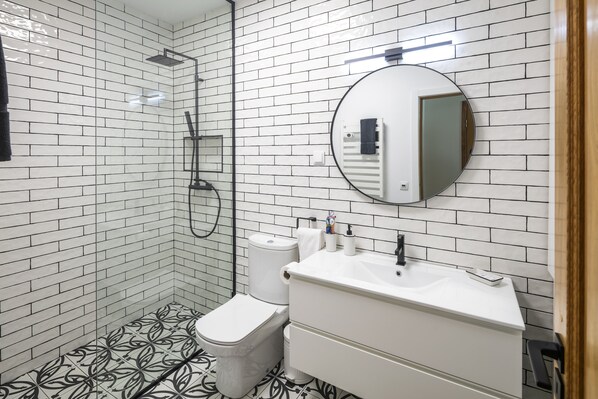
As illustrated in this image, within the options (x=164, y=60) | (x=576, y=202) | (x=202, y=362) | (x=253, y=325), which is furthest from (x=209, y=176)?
(x=576, y=202)

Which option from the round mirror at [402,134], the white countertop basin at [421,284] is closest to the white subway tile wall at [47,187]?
the round mirror at [402,134]

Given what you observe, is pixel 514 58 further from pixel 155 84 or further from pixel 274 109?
pixel 155 84

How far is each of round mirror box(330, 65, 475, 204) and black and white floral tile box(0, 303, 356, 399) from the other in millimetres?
1427

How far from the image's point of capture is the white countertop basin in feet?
4.05

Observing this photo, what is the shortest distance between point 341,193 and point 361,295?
80cm

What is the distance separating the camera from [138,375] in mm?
2012

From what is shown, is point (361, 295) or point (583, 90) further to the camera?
point (361, 295)

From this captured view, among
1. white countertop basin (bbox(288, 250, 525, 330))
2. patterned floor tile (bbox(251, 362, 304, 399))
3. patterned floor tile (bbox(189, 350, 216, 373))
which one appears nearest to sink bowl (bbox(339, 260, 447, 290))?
white countertop basin (bbox(288, 250, 525, 330))

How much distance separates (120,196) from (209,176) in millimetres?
730

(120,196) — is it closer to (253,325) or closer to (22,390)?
(253,325)

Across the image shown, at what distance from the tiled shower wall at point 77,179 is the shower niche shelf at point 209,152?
27 cm

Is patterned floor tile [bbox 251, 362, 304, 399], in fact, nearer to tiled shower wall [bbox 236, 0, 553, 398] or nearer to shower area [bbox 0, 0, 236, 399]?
shower area [bbox 0, 0, 236, 399]

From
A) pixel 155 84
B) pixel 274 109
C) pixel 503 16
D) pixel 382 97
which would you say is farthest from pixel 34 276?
pixel 503 16

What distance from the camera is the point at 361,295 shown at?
1.45 m
